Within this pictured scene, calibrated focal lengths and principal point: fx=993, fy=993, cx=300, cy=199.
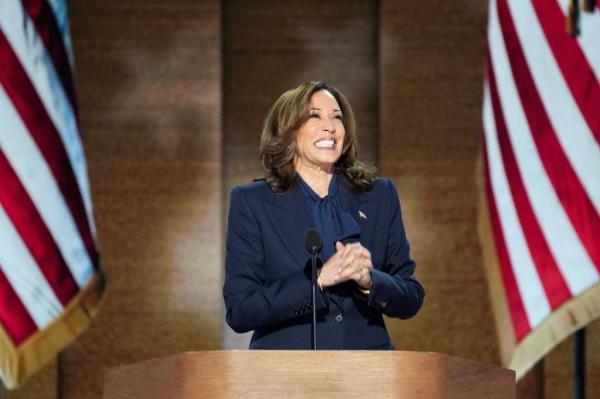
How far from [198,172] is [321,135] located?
9.02ft

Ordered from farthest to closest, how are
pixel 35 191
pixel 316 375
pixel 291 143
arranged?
pixel 35 191, pixel 291 143, pixel 316 375

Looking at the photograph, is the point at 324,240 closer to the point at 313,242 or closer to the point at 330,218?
the point at 330,218

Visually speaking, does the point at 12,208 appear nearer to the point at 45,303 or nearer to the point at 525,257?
the point at 45,303

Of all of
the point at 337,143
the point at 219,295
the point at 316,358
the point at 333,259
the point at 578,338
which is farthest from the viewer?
the point at 219,295

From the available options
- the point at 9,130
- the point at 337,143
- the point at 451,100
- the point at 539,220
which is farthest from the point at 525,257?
the point at 9,130

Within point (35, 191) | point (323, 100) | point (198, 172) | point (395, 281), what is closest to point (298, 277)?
point (395, 281)

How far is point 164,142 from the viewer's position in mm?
5395

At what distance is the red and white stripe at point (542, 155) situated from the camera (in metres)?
3.60

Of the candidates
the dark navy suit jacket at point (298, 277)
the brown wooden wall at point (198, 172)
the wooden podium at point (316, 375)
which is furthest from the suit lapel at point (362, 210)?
the brown wooden wall at point (198, 172)

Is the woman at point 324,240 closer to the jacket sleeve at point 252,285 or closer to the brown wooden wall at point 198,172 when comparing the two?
the jacket sleeve at point 252,285

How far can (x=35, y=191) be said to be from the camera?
4.03 meters

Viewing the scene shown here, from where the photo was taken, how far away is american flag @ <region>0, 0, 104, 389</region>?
3.98 meters

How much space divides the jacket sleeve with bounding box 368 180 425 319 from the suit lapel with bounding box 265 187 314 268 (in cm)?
21

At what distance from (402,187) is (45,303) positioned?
86.1 inches
